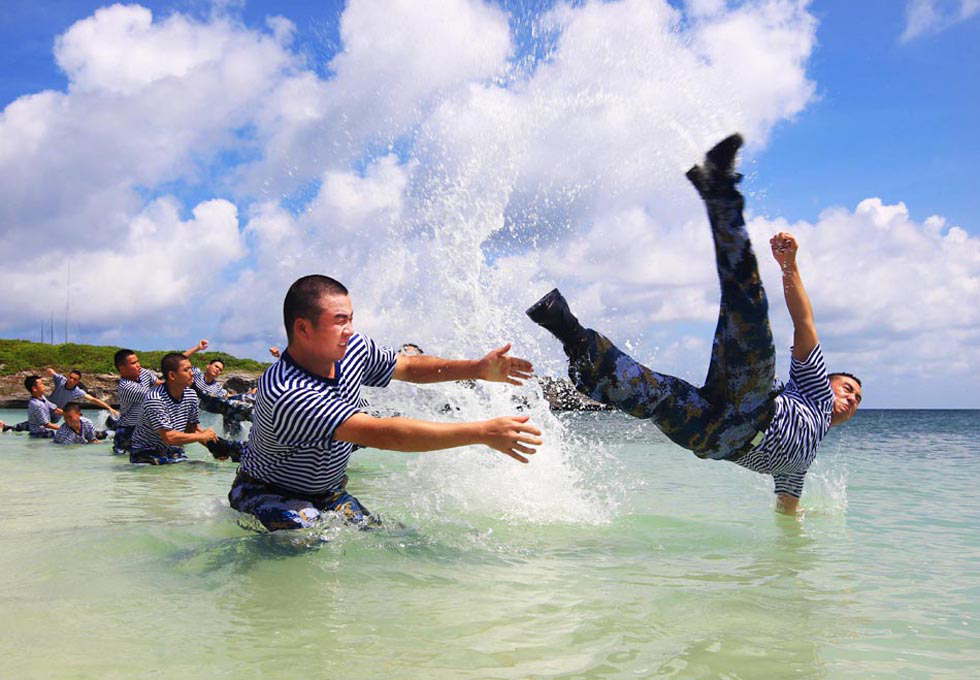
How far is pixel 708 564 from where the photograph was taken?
17.1 ft

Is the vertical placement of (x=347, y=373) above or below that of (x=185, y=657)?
above

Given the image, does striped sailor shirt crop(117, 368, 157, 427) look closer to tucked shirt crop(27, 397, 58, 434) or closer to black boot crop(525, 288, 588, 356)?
tucked shirt crop(27, 397, 58, 434)

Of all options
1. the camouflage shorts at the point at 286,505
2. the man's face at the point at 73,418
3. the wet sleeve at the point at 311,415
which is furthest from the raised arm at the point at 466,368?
the man's face at the point at 73,418

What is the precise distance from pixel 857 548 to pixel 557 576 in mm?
2869

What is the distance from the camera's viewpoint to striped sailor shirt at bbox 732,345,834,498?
5859mm

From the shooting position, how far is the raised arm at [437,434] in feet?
12.4

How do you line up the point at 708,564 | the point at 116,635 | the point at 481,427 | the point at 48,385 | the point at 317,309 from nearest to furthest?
the point at 116,635 → the point at 481,427 → the point at 317,309 → the point at 708,564 → the point at 48,385

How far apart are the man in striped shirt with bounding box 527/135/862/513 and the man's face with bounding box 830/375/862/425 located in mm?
871

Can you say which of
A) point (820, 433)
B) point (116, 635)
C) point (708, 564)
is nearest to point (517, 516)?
point (708, 564)

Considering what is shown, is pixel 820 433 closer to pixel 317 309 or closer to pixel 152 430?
pixel 317 309

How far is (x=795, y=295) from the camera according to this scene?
604cm

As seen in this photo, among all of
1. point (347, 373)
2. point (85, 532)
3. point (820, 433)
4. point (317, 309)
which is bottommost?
point (85, 532)

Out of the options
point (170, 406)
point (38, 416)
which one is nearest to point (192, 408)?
point (170, 406)

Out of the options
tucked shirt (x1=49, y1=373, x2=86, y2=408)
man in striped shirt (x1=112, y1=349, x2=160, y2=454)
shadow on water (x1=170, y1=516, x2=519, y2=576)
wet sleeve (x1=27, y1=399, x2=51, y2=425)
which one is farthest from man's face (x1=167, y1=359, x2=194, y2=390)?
tucked shirt (x1=49, y1=373, x2=86, y2=408)
